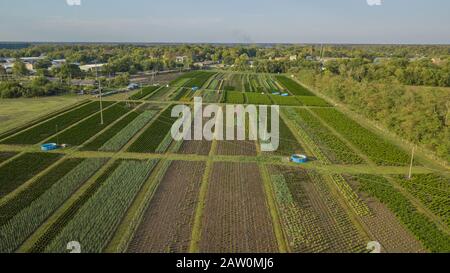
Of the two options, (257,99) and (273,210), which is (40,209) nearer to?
(273,210)

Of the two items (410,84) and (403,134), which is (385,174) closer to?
(403,134)

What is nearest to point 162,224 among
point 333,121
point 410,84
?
point 333,121

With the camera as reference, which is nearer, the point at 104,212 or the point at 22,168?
the point at 104,212

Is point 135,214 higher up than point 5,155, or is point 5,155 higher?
point 5,155

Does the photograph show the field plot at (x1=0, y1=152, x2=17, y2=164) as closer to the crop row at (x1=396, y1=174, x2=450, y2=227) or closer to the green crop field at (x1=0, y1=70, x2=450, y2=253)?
the green crop field at (x1=0, y1=70, x2=450, y2=253)

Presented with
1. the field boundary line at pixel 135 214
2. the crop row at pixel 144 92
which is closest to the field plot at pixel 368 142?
the field boundary line at pixel 135 214

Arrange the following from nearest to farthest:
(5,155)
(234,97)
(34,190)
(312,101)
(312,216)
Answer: (312,216) → (34,190) → (5,155) → (312,101) → (234,97)

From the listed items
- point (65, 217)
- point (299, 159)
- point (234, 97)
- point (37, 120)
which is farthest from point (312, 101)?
point (65, 217)
